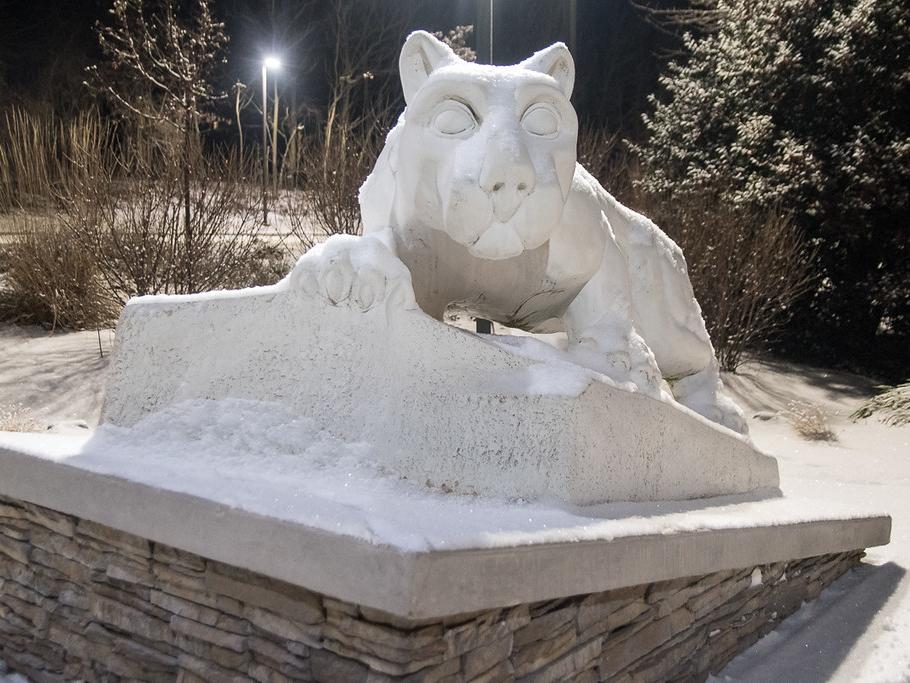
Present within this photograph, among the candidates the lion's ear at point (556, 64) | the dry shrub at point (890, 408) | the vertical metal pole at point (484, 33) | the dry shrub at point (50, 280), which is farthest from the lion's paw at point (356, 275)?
the dry shrub at point (890, 408)

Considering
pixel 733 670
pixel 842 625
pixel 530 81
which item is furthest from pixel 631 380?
pixel 842 625

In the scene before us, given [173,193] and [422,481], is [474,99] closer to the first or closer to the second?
[422,481]

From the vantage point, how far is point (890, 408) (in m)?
6.30

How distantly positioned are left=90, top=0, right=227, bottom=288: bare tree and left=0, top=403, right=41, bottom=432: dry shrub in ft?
4.52

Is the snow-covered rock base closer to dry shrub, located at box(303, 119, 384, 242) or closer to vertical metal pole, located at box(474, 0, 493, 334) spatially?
vertical metal pole, located at box(474, 0, 493, 334)

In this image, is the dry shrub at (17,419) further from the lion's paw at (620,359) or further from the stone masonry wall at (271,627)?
the lion's paw at (620,359)

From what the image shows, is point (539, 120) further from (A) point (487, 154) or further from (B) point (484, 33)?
(B) point (484, 33)

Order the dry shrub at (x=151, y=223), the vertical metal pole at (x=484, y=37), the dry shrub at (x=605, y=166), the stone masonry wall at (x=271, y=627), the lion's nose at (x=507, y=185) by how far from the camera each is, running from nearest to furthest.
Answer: the stone masonry wall at (x=271, y=627), the lion's nose at (x=507, y=185), the vertical metal pole at (x=484, y=37), the dry shrub at (x=151, y=223), the dry shrub at (x=605, y=166)

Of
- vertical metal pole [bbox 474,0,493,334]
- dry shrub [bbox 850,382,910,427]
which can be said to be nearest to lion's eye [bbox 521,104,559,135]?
vertical metal pole [bbox 474,0,493,334]

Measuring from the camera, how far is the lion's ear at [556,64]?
200 cm

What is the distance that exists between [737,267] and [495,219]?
597 cm

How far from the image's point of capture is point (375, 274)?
1.91 metres

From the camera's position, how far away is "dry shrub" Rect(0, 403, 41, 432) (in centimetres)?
402

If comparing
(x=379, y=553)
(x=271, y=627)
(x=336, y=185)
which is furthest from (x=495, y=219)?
(x=336, y=185)
